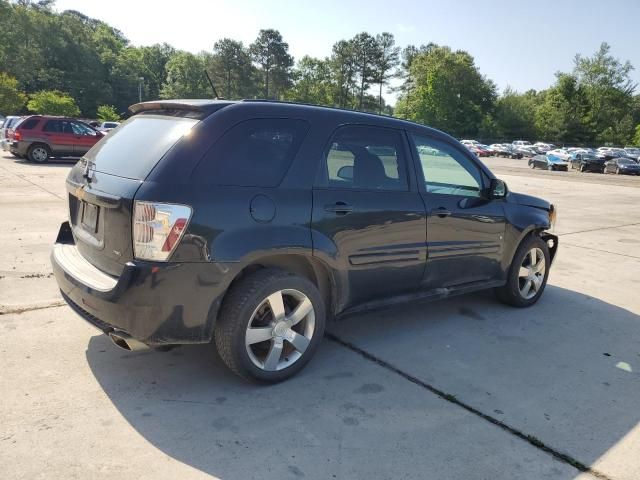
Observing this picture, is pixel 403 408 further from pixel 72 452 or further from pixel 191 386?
pixel 72 452

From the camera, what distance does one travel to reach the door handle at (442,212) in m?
4.12

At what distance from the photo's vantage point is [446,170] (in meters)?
4.34

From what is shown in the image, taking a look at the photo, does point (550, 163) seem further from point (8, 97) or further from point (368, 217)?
point (8, 97)

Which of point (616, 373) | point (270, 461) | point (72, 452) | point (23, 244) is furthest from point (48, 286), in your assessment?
point (616, 373)

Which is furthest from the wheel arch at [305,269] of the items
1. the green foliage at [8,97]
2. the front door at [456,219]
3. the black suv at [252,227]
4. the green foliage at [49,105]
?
the green foliage at [8,97]

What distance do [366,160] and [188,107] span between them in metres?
1.33

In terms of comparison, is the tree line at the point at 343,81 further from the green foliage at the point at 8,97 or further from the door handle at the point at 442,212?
the door handle at the point at 442,212

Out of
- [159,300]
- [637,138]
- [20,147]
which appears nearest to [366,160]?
[159,300]

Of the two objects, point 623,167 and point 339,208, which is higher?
point 623,167

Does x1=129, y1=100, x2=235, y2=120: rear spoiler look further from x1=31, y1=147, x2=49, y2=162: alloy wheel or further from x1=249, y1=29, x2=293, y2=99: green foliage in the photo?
x1=249, y1=29, x2=293, y2=99: green foliage

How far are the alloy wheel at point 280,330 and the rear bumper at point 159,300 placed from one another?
1.05 ft

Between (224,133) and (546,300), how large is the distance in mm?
4093

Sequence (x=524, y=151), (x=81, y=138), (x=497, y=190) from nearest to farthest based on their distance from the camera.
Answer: (x=497, y=190) → (x=81, y=138) → (x=524, y=151)

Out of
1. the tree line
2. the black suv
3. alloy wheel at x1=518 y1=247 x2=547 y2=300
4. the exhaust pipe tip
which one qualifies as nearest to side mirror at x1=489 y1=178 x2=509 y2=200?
the black suv
